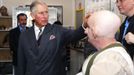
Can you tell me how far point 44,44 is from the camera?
274 cm

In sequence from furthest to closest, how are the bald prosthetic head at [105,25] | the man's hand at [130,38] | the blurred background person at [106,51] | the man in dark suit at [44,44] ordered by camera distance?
the man in dark suit at [44,44], the man's hand at [130,38], the bald prosthetic head at [105,25], the blurred background person at [106,51]

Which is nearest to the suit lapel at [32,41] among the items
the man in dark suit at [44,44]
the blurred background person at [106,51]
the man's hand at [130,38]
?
the man in dark suit at [44,44]

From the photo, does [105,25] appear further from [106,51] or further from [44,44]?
[44,44]

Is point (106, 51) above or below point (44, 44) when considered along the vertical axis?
above

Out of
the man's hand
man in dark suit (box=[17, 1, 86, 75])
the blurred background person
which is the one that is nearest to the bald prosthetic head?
the blurred background person

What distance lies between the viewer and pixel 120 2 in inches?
100

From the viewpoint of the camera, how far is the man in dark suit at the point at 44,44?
8.92ft

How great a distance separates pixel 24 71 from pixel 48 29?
504 mm

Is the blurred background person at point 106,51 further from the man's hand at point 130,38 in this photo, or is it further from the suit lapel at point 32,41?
the suit lapel at point 32,41

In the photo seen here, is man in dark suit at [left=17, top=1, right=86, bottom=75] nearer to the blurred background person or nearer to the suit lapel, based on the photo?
the suit lapel

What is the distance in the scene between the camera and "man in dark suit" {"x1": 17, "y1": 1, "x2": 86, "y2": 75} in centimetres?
272

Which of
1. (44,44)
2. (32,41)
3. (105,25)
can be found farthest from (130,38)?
(32,41)

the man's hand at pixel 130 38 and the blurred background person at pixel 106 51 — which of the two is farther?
the man's hand at pixel 130 38

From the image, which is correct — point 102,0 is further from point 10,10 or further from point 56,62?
point 10,10
